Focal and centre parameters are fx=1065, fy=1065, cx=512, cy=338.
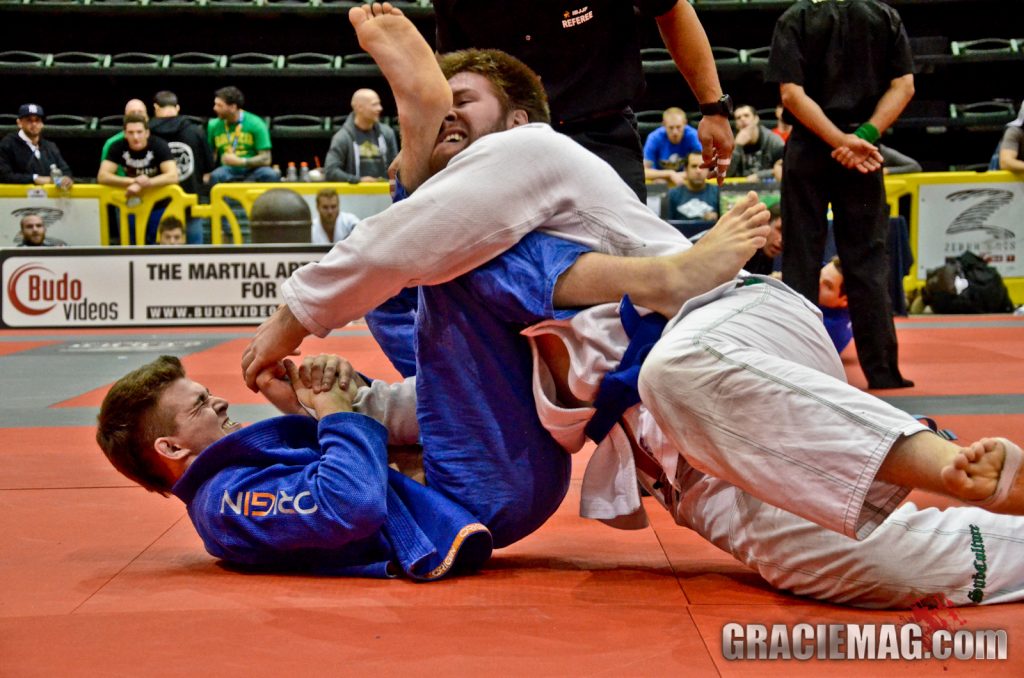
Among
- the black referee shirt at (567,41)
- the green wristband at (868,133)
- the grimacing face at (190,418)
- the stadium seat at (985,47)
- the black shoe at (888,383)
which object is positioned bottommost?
the black shoe at (888,383)

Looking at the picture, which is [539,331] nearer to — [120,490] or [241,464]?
[241,464]

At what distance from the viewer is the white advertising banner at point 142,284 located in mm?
7668

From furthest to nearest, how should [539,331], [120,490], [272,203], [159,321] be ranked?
[272,203] → [159,321] → [120,490] → [539,331]

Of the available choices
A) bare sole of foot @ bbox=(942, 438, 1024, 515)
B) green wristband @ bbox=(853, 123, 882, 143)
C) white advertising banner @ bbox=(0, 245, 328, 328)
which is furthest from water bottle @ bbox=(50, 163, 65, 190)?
bare sole of foot @ bbox=(942, 438, 1024, 515)

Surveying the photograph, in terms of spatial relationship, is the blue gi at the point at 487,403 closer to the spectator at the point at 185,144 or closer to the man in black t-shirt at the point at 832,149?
the man in black t-shirt at the point at 832,149

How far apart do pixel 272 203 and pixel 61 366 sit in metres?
2.95

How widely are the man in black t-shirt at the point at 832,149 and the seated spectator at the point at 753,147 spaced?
224 inches

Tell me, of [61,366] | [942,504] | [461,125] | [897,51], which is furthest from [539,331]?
[61,366]

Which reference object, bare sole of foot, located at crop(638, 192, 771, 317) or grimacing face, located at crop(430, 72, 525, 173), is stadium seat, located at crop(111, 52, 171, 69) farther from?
bare sole of foot, located at crop(638, 192, 771, 317)

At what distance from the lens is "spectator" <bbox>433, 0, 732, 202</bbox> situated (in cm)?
276

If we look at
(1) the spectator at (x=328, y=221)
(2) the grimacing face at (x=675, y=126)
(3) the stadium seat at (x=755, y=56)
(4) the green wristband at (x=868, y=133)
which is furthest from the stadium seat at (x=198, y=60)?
(4) the green wristband at (x=868, y=133)

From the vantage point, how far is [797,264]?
14.8 ft

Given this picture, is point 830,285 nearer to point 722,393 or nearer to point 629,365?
point 629,365

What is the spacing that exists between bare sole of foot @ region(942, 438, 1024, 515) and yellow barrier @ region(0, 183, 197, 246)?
904 centimetres
